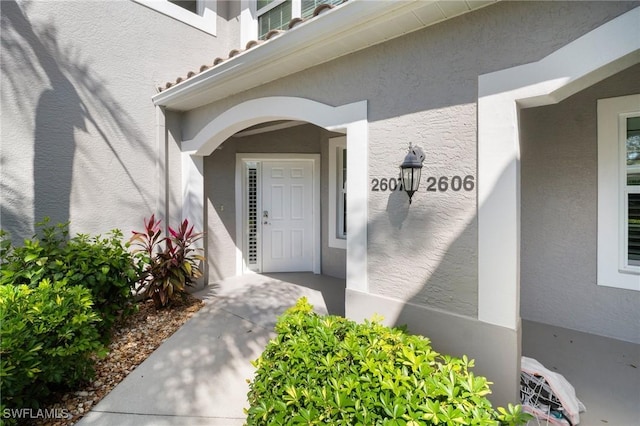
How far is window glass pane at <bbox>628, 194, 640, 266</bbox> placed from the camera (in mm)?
4547

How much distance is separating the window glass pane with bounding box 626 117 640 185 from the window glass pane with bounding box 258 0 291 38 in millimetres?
6713

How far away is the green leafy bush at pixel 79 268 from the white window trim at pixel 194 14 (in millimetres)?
4805

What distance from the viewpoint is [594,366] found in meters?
3.96

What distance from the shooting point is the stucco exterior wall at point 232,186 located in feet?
24.3

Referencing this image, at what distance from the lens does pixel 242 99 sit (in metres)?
5.44

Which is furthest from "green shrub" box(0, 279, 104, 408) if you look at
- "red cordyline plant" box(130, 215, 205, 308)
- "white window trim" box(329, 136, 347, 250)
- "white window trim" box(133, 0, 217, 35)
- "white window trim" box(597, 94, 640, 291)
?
"white window trim" box(597, 94, 640, 291)

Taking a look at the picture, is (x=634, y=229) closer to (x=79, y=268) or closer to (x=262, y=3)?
(x=79, y=268)

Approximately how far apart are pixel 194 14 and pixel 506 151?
293 inches

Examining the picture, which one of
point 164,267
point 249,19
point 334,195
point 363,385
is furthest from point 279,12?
point 363,385

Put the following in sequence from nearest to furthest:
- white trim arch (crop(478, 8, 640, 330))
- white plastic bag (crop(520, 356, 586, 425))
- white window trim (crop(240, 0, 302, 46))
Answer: white trim arch (crop(478, 8, 640, 330))
white plastic bag (crop(520, 356, 586, 425))
white window trim (crop(240, 0, 302, 46))

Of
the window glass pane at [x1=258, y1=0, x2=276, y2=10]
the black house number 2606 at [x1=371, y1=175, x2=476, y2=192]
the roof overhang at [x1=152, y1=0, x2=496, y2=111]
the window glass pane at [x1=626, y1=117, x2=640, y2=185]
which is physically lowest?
the black house number 2606 at [x1=371, y1=175, x2=476, y2=192]

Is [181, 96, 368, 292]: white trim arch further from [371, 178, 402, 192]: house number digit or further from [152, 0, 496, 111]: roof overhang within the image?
[152, 0, 496, 111]: roof overhang

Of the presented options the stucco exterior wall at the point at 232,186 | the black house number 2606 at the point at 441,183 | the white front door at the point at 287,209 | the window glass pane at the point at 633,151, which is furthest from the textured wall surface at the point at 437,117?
the white front door at the point at 287,209

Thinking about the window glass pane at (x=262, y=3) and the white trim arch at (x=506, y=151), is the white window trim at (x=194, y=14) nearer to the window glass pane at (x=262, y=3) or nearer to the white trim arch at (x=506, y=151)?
the window glass pane at (x=262, y=3)
